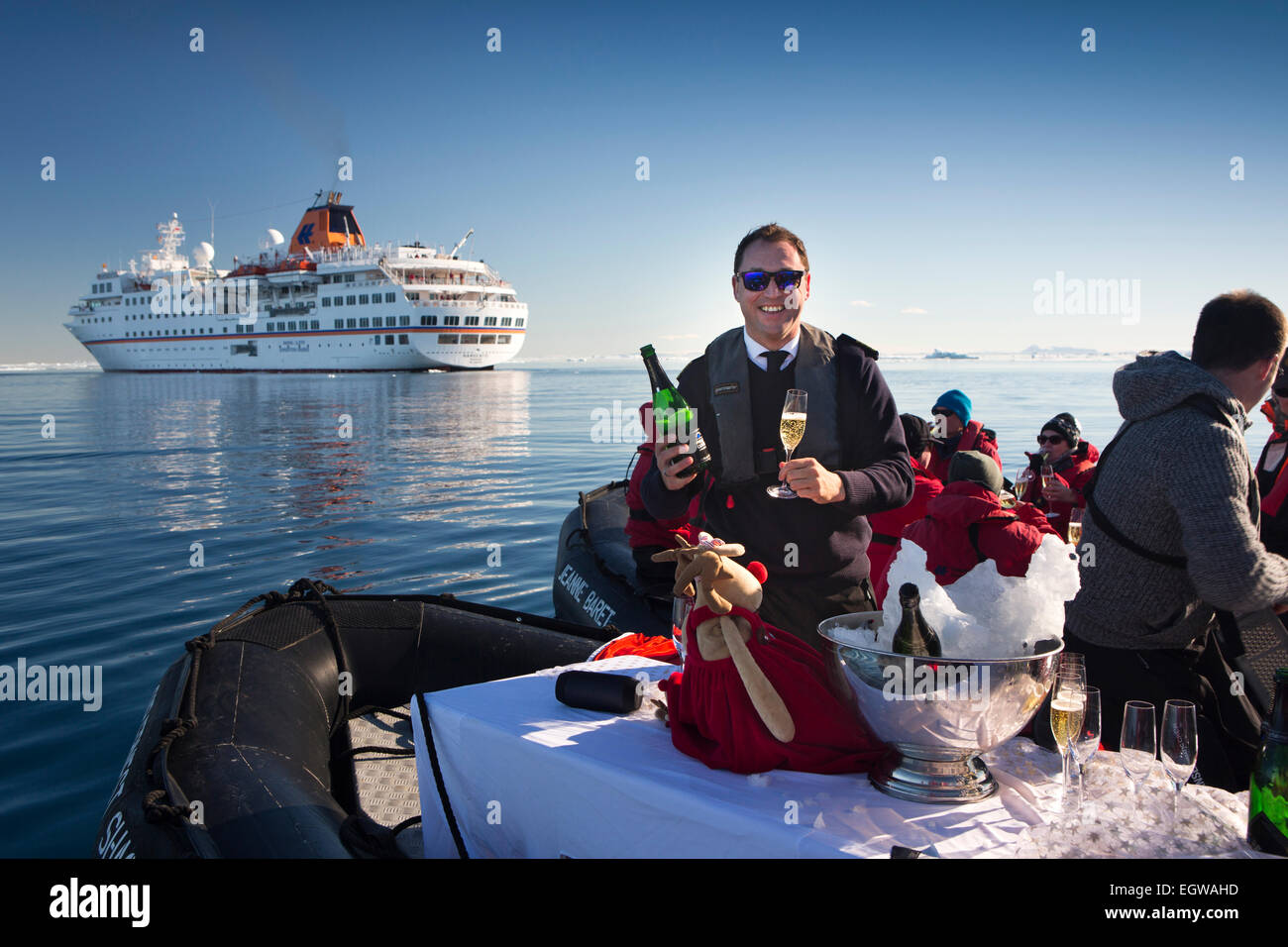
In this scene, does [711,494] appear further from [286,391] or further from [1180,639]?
[286,391]

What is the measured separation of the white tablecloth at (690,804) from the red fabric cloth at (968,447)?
4644 mm

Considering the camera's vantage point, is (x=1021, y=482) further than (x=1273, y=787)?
Yes

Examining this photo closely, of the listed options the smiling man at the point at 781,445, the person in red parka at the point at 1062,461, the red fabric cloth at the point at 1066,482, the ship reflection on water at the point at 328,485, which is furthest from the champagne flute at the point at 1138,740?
the ship reflection on water at the point at 328,485

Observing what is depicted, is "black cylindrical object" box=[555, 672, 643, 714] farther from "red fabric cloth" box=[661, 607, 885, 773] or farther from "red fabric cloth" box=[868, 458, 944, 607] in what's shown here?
"red fabric cloth" box=[868, 458, 944, 607]

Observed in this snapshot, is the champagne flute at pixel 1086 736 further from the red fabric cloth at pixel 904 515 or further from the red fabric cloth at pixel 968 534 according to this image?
the red fabric cloth at pixel 904 515

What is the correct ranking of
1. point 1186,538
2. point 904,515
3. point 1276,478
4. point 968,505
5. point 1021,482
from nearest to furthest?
point 1186,538, point 1276,478, point 968,505, point 904,515, point 1021,482

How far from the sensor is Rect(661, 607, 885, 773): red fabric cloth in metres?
1.42

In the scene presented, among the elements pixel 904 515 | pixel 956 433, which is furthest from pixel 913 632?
pixel 956 433

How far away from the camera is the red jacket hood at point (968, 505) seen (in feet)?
10.9

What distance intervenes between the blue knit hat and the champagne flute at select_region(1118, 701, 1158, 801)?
15.8ft

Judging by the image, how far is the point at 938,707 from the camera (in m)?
1.26

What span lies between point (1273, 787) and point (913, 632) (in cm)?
51

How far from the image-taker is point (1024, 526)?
11.0ft

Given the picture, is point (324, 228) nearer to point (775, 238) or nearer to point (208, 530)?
point (208, 530)
